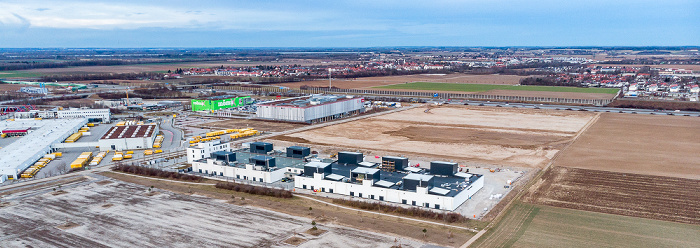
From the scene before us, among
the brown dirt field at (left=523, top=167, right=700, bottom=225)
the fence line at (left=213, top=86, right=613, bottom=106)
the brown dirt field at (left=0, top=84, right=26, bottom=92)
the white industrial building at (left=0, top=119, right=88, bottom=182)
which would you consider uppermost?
the brown dirt field at (left=0, top=84, right=26, bottom=92)

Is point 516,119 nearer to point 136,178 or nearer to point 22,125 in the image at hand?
point 136,178

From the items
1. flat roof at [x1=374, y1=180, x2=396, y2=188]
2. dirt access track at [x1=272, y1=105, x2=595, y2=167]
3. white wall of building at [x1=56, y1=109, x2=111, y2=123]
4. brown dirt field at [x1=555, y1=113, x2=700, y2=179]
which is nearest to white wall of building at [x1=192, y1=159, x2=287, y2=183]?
flat roof at [x1=374, y1=180, x2=396, y2=188]

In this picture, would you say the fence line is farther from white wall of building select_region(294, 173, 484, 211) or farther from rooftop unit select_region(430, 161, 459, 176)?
white wall of building select_region(294, 173, 484, 211)

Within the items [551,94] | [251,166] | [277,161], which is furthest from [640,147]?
[551,94]

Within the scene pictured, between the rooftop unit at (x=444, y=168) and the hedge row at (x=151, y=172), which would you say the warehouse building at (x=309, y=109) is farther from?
the rooftop unit at (x=444, y=168)

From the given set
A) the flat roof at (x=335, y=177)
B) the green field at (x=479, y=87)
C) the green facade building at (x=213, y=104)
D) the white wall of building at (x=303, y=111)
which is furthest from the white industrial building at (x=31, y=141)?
the green field at (x=479, y=87)

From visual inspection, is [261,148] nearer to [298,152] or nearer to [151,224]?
[298,152]
